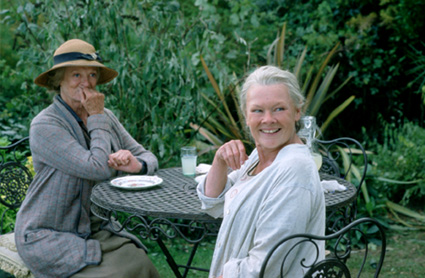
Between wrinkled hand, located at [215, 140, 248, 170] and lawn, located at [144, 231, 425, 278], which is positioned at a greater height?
wrinkled hand, located at [215, 140, 248, 170]

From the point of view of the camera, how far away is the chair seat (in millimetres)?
2383

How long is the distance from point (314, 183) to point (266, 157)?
1.15 feet

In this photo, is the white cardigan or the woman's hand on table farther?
the woman's hand on table

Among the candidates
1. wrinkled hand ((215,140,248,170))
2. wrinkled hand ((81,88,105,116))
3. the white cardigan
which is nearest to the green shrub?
wrinkled hand ((81,88,105,116))

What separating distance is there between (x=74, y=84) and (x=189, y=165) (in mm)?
767

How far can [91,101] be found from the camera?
2.60 m

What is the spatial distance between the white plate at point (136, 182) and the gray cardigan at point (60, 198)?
8 cm

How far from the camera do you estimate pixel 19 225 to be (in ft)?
7.98

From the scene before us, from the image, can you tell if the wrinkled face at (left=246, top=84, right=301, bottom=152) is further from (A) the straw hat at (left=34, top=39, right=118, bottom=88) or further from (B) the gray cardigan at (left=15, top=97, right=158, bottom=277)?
(A) the straw hat at (left=34, top=39, right=118, bottom=88)

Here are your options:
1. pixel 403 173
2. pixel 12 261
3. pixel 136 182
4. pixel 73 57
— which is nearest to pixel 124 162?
pixel 136 182

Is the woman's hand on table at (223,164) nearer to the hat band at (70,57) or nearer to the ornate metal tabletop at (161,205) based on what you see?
the ornate metal tabletop at (161,205)

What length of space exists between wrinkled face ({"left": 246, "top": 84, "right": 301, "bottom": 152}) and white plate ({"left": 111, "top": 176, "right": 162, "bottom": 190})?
90 centimetres

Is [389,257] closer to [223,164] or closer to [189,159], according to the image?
[189,159]

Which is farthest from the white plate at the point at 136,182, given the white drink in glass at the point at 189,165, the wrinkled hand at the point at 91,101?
the wrinkled hand at the point at 91,101
